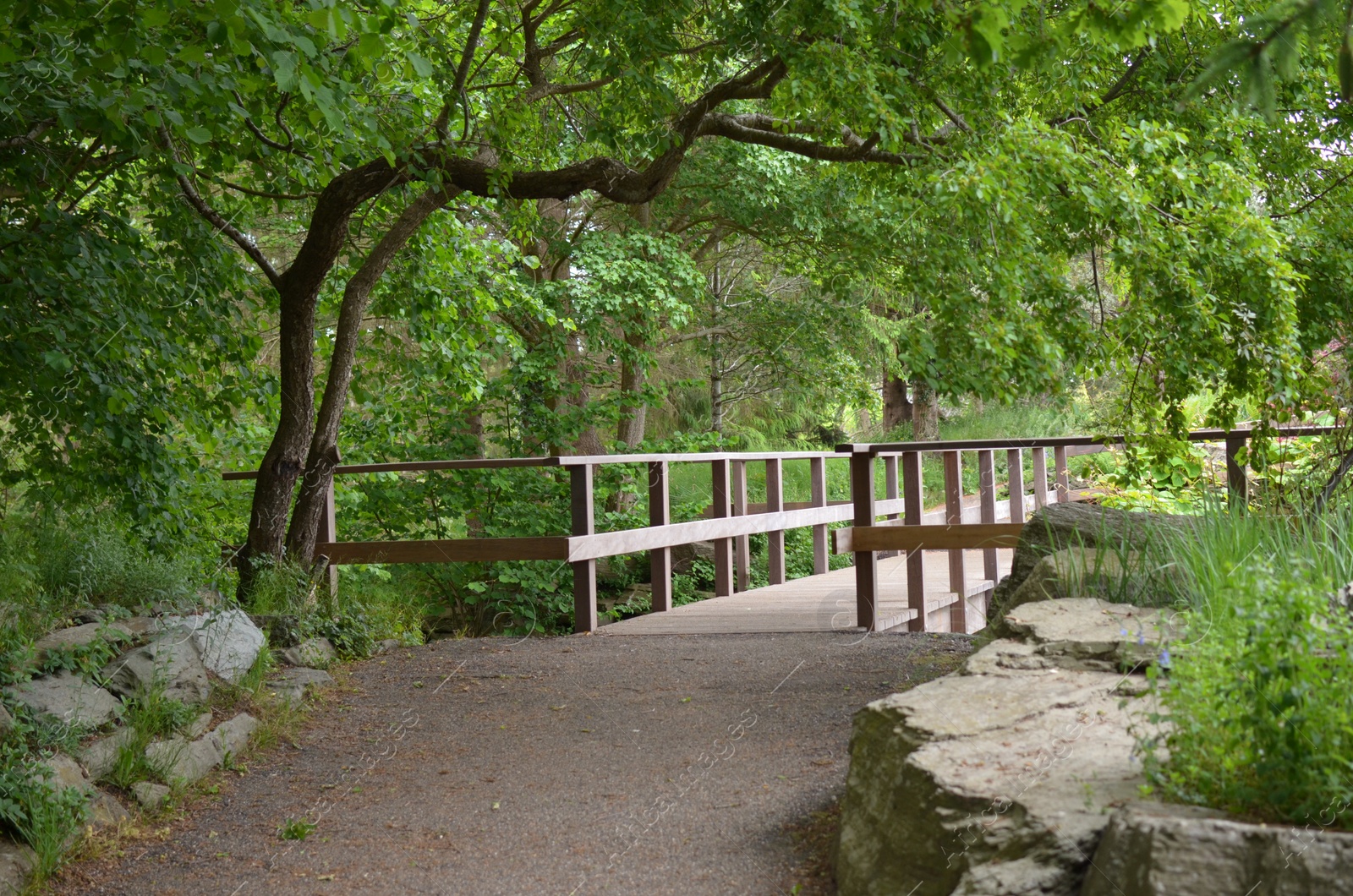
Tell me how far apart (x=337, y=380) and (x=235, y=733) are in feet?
10.5

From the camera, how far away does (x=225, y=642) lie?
220 inches

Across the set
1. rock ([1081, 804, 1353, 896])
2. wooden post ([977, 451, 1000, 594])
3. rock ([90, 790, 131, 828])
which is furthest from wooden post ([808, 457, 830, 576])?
rock ([1081, 804, 1353, 896])

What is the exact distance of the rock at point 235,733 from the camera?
4.97 m

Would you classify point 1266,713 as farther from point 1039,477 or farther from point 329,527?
point 1039,477

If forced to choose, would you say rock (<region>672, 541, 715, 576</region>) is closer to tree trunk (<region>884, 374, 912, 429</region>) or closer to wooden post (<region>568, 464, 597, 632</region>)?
wooden post (<region>568, 464, 597, 632</region>)

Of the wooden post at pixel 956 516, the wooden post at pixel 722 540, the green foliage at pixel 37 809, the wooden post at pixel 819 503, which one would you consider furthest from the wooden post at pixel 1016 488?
the green foliage at pixel 37 809

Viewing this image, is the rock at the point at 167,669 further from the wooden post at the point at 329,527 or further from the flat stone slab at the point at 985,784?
the flat stone slab at the point at 985,784

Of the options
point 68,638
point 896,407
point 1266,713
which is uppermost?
point 896,407

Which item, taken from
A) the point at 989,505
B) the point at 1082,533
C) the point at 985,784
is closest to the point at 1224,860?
the point at 985,784

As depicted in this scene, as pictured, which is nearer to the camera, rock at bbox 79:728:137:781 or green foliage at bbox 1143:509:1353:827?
green foliage at bbox 1143:509:1353:827

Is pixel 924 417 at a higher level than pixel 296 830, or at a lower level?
higher

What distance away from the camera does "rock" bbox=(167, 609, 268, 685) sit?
543 cm

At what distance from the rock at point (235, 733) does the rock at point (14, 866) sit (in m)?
1.22

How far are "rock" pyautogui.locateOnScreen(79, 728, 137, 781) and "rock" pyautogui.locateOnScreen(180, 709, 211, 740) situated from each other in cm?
31
